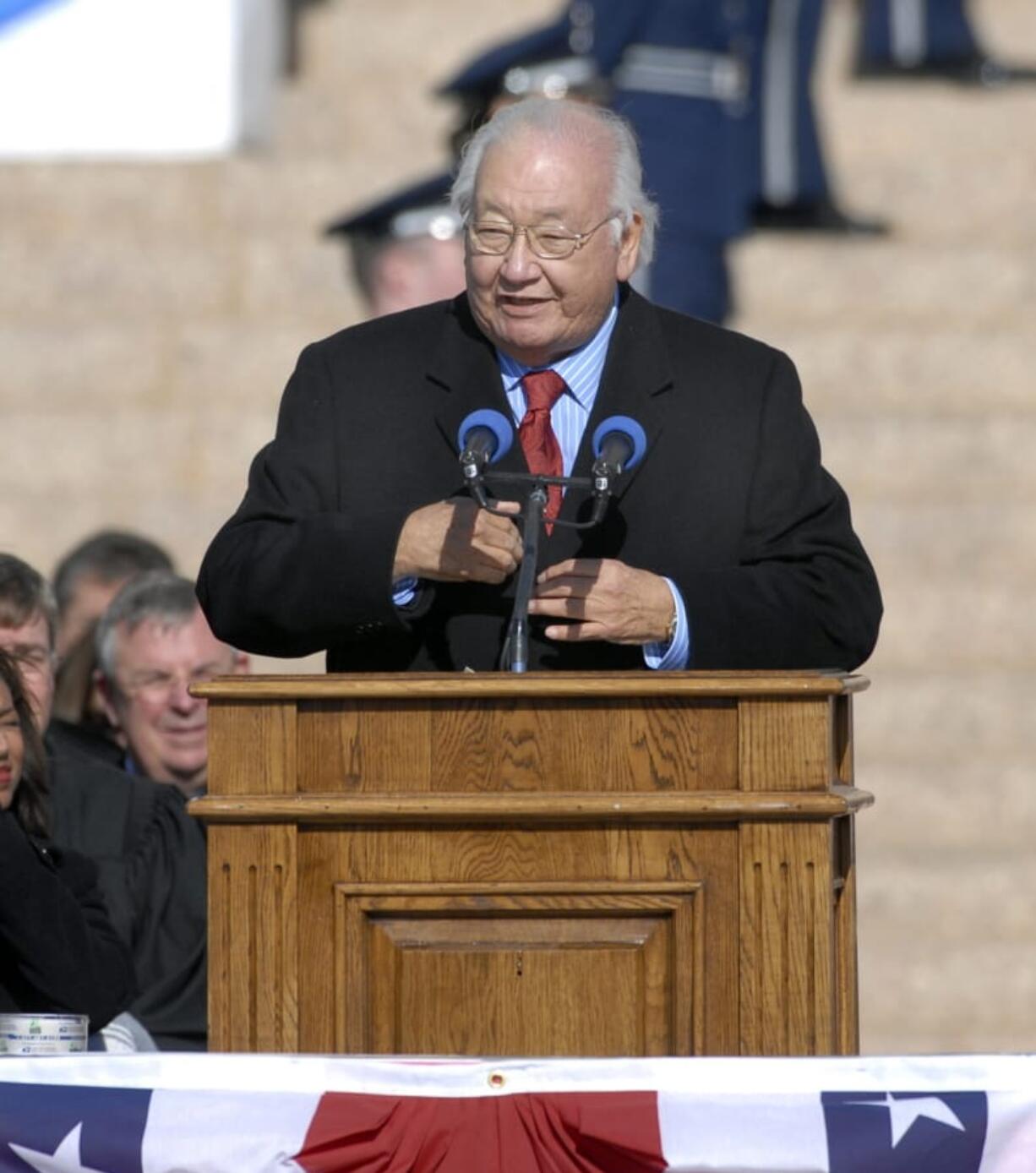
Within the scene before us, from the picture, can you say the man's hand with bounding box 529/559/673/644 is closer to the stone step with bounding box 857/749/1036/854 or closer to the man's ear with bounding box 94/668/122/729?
the man's ear with bounding box 94/668/122/729

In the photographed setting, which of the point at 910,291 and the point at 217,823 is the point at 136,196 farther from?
the point at 217,823

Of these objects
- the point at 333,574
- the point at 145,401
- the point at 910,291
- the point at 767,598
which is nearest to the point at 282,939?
the point at 333,574

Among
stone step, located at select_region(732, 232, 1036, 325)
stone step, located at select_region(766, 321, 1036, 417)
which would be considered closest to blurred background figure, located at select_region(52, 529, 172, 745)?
stone step, located at select_region(766, 321, 1036, 417)

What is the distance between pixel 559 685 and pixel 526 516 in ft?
0.97

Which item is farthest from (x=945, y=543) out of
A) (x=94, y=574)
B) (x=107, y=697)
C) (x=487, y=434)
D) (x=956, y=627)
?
(x=487, y=434)

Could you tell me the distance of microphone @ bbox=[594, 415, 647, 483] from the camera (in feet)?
10.0

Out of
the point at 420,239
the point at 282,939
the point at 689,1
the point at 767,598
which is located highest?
the point at 689,1

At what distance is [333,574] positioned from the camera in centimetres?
311

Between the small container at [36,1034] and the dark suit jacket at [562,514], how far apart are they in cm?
44

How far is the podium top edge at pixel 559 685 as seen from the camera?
9.32 feet

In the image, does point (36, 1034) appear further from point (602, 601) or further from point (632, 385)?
point (632, 385)

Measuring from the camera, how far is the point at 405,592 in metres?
3.19

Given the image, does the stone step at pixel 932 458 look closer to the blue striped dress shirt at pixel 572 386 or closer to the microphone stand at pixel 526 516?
the blue striped dress shirt at pixel 572 386

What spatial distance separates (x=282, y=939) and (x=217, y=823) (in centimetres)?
12
